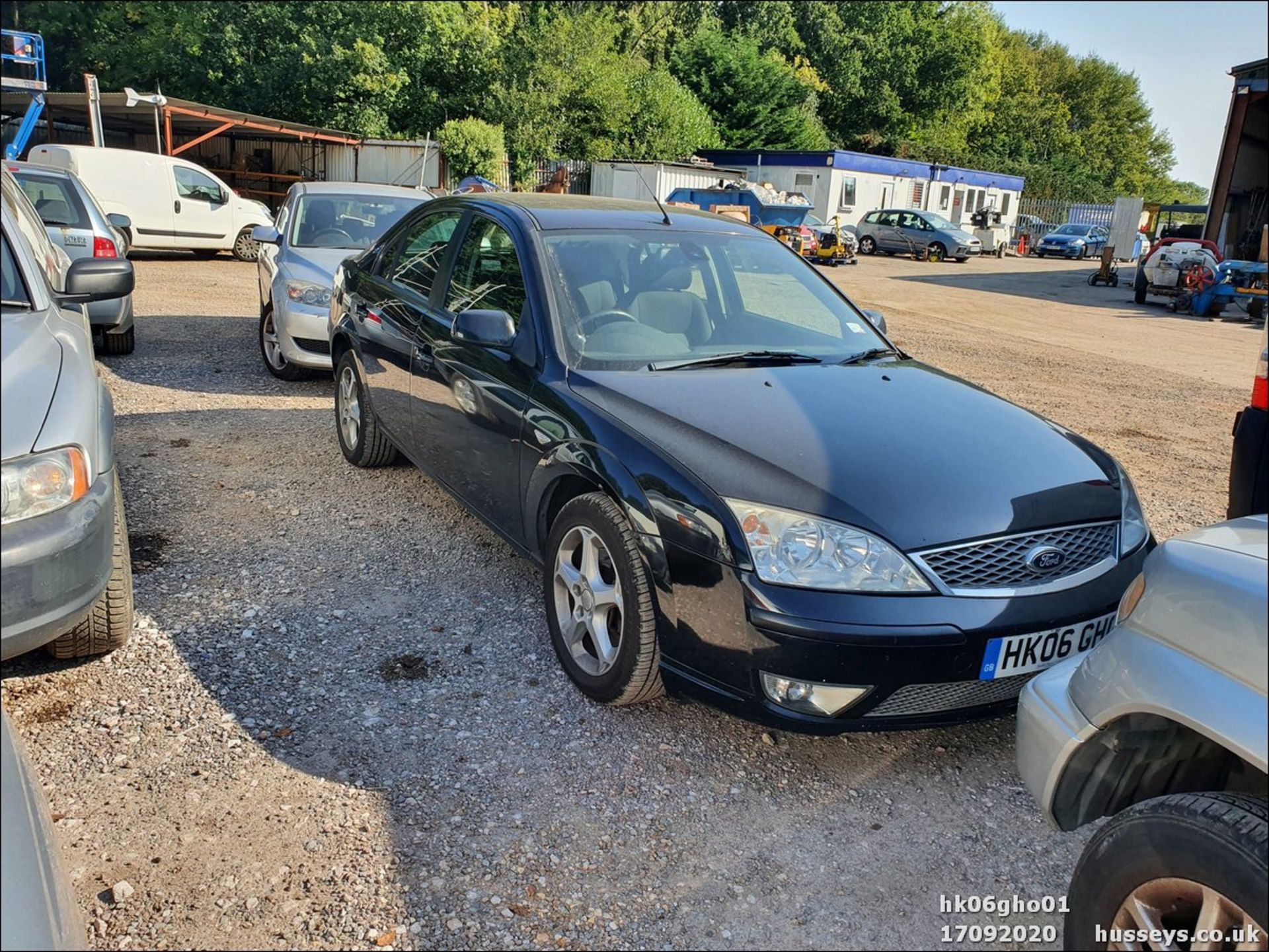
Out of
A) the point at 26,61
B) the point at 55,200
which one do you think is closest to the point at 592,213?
the point at 55,200

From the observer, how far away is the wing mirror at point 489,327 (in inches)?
146

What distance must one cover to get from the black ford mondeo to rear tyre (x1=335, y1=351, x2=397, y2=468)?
87 centimetres

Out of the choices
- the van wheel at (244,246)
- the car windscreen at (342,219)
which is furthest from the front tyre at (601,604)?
the van wheel at (244,246)

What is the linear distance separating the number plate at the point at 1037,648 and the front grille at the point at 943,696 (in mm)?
36

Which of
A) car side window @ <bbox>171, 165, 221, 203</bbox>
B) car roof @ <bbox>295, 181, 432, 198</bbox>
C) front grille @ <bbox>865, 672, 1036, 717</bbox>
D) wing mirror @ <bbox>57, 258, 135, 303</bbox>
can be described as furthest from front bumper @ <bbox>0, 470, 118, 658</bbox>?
car side window @ <bbox>171, 165, 221, 203</bbox>

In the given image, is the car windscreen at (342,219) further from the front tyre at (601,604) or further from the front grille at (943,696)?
the front grille at (943,696)

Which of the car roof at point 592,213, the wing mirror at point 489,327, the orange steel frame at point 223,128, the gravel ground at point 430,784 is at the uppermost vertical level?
the orange steel frame at point 223,128

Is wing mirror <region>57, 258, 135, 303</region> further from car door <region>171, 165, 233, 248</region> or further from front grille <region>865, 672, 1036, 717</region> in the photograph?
car door <region>171, 165, 233, 248</region>

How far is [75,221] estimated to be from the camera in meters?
8.84

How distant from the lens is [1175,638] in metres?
1.92

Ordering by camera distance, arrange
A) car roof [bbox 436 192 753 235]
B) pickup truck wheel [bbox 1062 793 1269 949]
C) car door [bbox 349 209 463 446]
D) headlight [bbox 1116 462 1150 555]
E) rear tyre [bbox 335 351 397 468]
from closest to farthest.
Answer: pickup truck wheel [bbox 1062 793 1269 949] < headlight [bbox 1116 462 1150 555] < car roof [bbox 436 192 753 235] < car door [bbox 349 209 463 446] < rear tyre [bbox 335 351 397 468]

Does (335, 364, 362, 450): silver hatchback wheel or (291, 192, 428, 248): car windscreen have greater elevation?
(291, 192, 428, 248): car windscreen

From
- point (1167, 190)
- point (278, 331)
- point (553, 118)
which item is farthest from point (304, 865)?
point (1167, 190)

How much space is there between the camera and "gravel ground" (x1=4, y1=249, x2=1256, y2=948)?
8.07 ft
